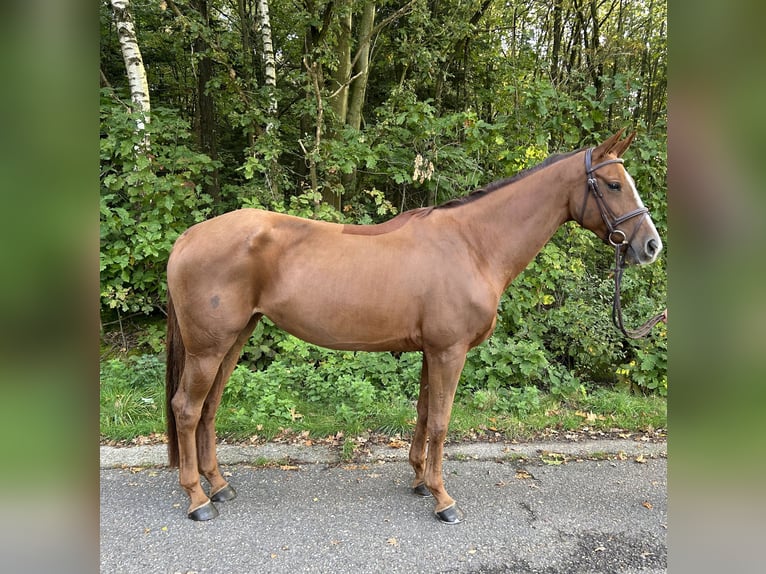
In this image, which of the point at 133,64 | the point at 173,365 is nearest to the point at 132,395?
the point at 173,365

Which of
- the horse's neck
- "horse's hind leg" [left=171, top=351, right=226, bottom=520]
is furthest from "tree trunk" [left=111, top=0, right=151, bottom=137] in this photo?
the horse's neck

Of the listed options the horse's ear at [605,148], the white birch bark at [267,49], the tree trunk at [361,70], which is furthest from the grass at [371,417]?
the tree trunk at [361,70]

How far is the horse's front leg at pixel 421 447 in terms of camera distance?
277cm

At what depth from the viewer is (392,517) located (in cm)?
251

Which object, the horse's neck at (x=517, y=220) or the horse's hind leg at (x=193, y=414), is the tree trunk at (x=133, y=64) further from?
the horse's neck at (x=517, y=220)

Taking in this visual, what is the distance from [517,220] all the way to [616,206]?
517mm

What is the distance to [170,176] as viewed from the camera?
4.28 meters

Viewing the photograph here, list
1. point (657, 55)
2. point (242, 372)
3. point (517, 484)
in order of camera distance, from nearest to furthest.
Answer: point (517, 484) → point (242, 372) → point (657, 55)

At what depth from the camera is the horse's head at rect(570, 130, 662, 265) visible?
7.48 feet

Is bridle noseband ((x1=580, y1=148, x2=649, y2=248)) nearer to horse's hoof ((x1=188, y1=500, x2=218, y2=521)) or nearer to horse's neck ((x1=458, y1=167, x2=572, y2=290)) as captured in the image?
horse's neck ((x1=458, y1=167, x2=572, y2=290))

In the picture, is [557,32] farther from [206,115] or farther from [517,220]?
[517,220]
